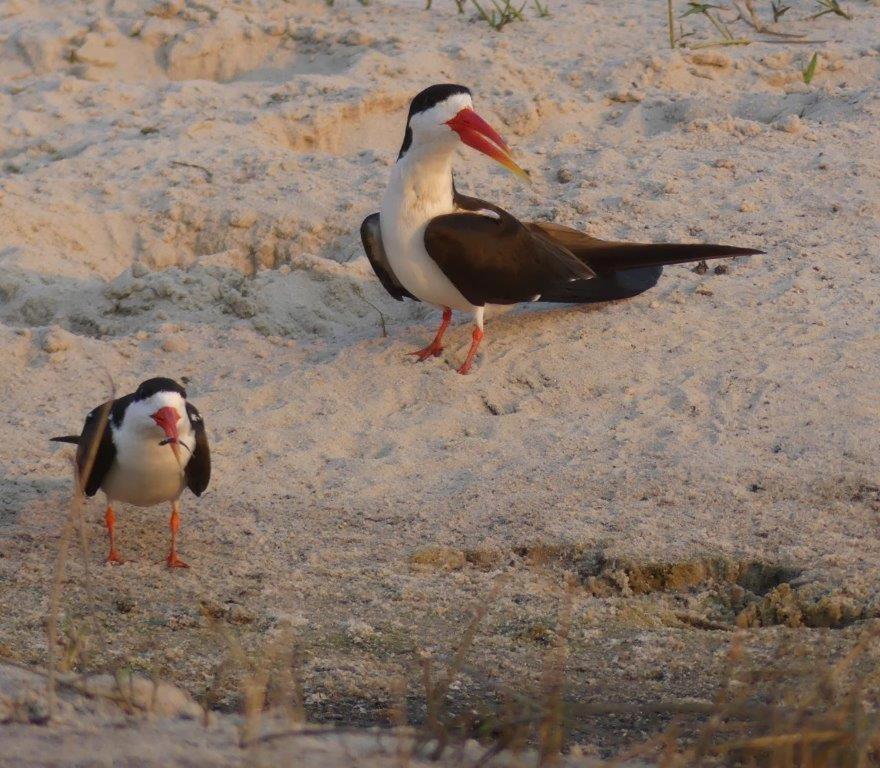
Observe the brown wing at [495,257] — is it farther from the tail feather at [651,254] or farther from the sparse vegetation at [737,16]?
the sparse vegetation at [737,16]

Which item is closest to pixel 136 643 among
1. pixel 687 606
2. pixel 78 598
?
pixel 78 598

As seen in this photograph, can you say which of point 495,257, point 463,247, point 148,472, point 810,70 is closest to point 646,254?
point 495,257

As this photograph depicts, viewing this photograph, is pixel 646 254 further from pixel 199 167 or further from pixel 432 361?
pixel 199 167

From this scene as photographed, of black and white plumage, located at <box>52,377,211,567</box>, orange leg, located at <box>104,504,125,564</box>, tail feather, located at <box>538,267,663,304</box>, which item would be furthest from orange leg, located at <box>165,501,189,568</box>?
tail feather, located at <box>538,267,663,304</box>

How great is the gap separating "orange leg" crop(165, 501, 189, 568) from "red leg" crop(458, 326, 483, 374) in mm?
1350

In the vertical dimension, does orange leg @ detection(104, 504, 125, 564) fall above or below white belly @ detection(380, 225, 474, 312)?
below

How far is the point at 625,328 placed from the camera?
5289 millimetres

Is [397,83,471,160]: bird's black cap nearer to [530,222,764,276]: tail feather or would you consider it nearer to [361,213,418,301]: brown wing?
[361,213,418,301]: brown wing

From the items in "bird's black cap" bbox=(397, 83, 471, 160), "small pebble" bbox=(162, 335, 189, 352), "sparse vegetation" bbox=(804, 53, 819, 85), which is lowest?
"small pebble" bbox=(162, 335, 189, 352)

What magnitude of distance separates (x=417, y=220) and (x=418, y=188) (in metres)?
0.12

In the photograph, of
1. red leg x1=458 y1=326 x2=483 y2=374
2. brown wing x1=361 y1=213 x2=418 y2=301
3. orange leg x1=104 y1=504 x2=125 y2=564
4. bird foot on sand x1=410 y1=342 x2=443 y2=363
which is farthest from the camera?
brown wing x1=361 y1=213 x2=418 y2=301

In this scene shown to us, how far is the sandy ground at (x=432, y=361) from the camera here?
353 cm

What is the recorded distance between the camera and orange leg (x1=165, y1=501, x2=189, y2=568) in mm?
3887

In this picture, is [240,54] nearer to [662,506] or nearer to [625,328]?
→ [625,328]
